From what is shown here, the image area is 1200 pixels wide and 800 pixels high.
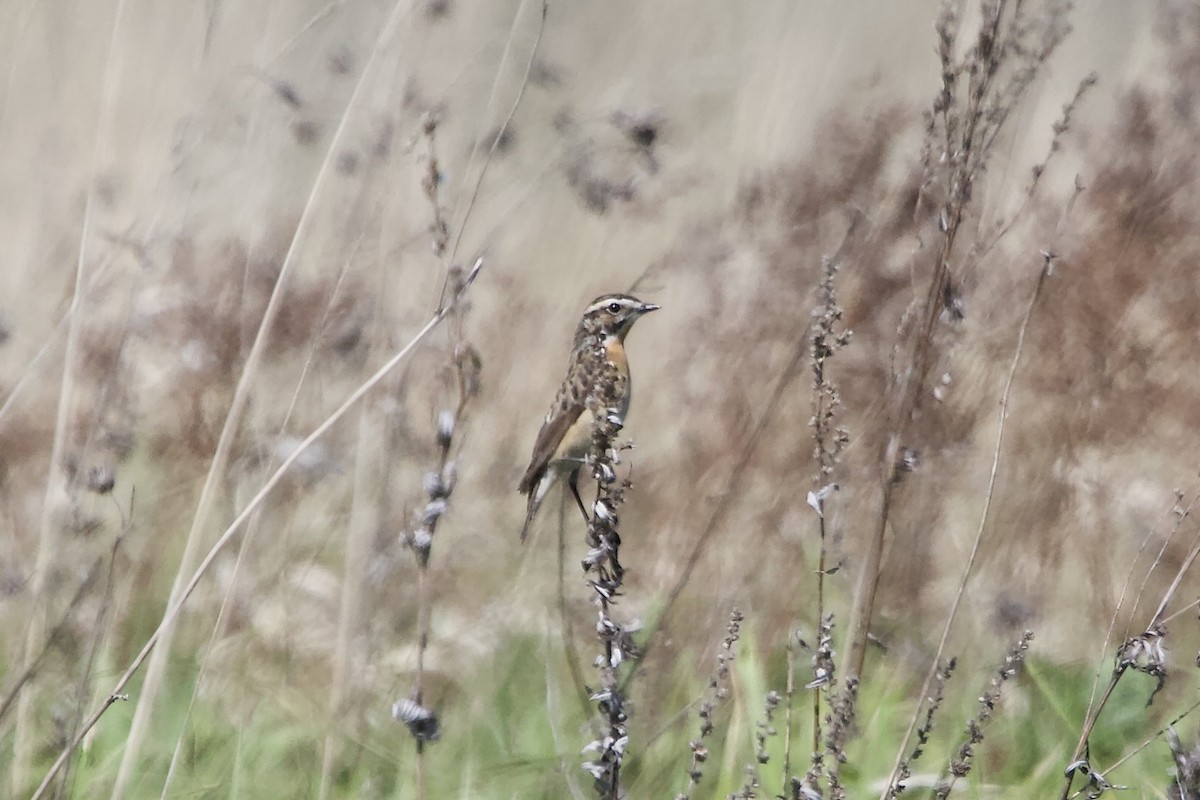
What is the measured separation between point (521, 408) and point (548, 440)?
14.5 inches

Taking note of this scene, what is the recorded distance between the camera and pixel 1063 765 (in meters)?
2.79

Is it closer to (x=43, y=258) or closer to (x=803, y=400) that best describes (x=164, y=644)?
(x=43, y=258)

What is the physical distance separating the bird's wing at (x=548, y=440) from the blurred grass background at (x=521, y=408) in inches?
5.6

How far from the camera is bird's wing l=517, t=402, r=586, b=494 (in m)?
3.91

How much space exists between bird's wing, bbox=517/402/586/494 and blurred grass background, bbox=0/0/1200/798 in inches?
5.6

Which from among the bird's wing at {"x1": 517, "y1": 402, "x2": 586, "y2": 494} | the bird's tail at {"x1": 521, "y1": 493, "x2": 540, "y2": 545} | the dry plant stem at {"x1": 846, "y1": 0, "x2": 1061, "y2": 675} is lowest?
the dry plant stem at {"x1": 846, "y1": 0, "x2": 1061, "y2": 675}

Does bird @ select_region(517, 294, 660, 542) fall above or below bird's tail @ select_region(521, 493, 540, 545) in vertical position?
above

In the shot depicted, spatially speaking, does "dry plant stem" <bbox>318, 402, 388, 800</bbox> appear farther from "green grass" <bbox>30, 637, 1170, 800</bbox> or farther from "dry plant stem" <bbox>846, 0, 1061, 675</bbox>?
"dry plant stem" <bbox>846, 0, 1061, 675</bbox>

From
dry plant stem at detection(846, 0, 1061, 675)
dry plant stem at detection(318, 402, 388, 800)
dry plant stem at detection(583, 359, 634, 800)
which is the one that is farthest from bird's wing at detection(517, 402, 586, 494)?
dry plant stem at detection(583, 359, 634, 800)

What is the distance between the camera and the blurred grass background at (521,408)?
2.76m

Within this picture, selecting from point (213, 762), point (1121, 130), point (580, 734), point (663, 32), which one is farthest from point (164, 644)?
point (663, 32)

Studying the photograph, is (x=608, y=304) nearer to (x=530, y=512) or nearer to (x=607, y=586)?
(x=530, y=512)

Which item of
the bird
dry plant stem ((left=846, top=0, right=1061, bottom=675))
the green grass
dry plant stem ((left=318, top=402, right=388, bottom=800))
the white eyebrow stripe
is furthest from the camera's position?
the white eyebrow stripe

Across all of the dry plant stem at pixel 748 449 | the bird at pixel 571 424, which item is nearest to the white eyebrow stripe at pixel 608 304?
the bird at pixel 571 424
